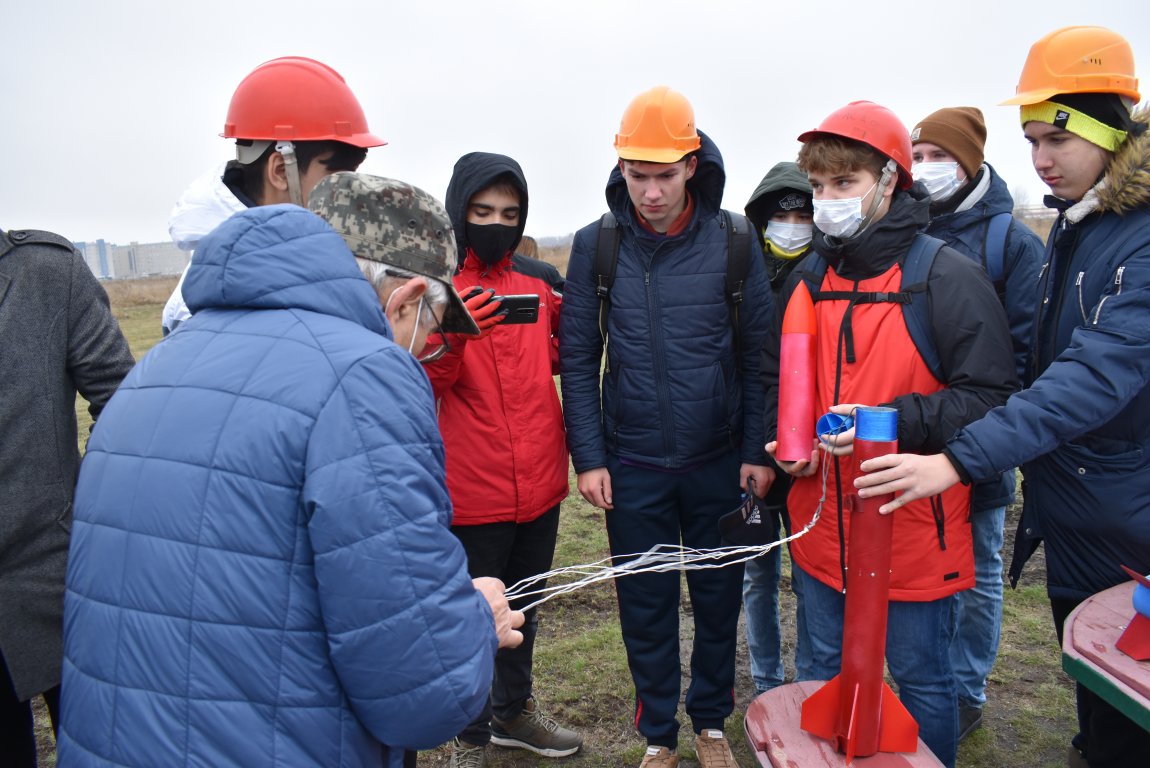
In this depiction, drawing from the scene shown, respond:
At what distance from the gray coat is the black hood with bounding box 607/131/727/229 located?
190 cm

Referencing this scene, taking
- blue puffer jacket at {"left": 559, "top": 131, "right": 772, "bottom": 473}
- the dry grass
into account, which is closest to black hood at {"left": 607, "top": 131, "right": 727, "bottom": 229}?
blue puffer jacket at {"left": 559, "top": 131, "right": 772, "bottom": 473}

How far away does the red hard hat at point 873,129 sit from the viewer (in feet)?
8.13

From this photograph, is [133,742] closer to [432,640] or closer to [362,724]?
[362,724]

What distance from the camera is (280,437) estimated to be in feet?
4.39

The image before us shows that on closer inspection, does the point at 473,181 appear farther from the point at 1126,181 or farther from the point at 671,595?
the point at 1126,181

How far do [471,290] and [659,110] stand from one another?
40.6 inches

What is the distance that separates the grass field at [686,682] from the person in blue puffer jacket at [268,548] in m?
2.34

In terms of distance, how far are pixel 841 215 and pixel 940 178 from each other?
1.26m

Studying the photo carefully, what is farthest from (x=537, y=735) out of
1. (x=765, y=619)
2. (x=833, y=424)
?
(x=833, y=424)

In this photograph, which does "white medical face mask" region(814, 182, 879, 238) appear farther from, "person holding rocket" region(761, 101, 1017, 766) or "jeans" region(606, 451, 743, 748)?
"jeans" region(606, 451, 743, 748)

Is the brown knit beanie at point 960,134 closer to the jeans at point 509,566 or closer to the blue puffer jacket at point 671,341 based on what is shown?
the blue puffer jacket at point 671,341

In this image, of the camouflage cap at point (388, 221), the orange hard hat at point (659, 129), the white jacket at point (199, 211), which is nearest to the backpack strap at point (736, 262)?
the orange hard hat at point (659, 129)

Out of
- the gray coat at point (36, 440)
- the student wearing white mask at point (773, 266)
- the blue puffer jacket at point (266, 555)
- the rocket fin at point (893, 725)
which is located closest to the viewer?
the blue puffer jacket at point (266, 555)

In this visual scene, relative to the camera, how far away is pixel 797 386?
8.18ft
